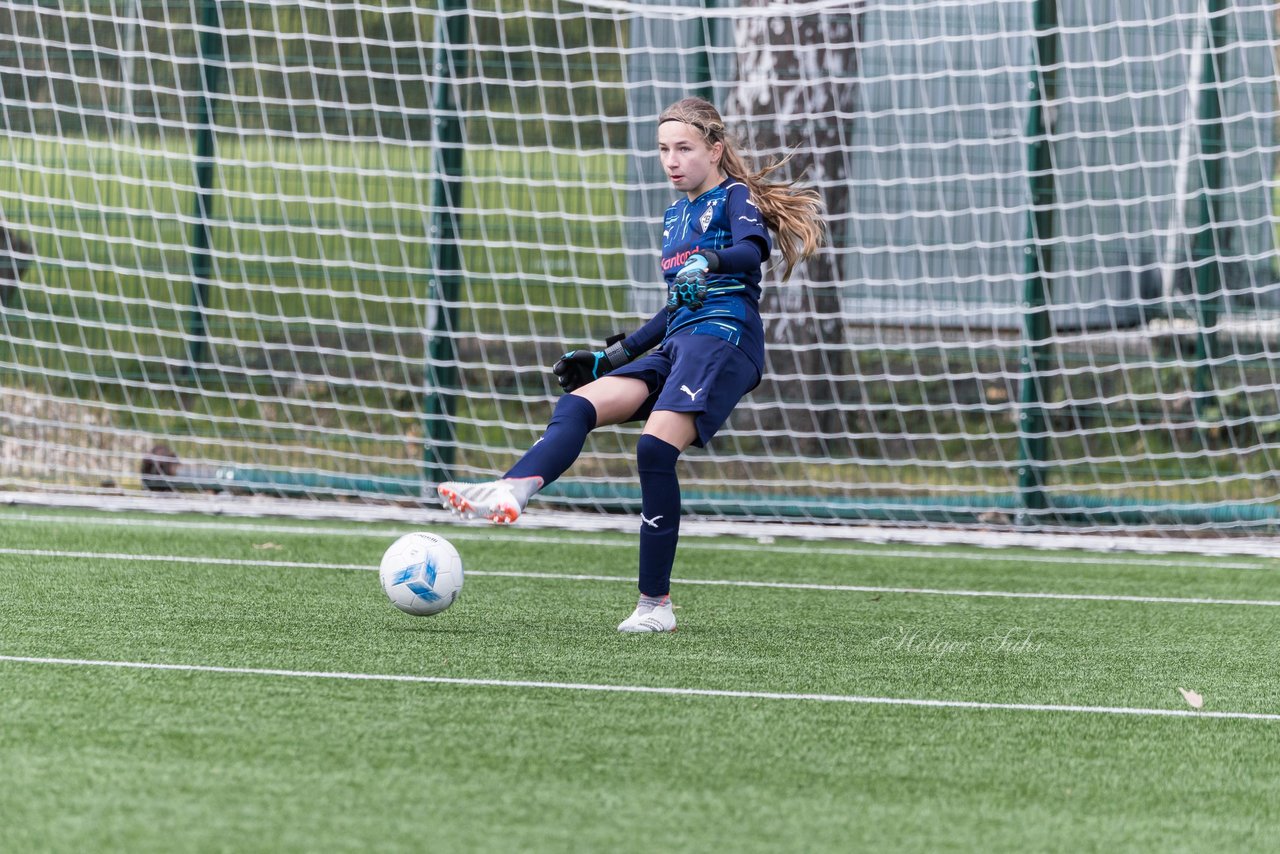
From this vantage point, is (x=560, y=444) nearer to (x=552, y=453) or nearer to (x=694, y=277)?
(x=552, y=453)

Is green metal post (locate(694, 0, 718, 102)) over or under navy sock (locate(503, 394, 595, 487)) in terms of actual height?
over

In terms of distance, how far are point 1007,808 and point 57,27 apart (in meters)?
7.06

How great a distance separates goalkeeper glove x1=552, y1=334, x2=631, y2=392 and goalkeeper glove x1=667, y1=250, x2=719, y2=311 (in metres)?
0.37

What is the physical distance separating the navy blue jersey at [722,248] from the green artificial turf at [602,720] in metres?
0.88

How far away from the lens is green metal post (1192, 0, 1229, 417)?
24.5 ft

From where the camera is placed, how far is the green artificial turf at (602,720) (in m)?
2.55

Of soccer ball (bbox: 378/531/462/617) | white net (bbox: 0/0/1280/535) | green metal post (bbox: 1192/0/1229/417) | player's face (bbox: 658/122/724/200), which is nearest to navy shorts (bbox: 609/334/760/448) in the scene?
player's face (bbox: 658/122/724/200)

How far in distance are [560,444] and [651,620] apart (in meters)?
0.57

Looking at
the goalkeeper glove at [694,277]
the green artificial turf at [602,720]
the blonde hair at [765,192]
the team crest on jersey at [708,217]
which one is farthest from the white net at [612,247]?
the goalkeeper glove at [694,277]

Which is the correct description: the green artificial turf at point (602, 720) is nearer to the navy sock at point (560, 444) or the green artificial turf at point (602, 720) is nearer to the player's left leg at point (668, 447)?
the player's left leg at point (668, 447)

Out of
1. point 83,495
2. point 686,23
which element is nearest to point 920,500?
point 686,23

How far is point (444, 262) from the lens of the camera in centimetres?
767

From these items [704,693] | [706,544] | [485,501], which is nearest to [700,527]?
[706,544]

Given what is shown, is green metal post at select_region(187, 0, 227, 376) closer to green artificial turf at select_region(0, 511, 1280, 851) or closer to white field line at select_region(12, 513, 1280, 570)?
white field line at select_region(12, 513, 1280, 570)
